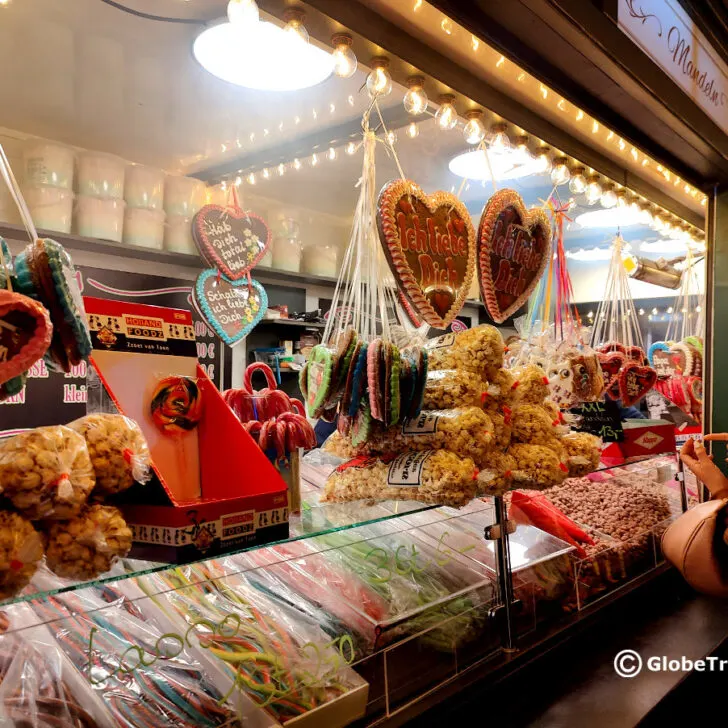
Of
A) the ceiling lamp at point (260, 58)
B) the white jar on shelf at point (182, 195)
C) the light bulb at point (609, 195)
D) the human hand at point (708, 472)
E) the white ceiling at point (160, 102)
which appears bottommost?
the human hand at point (708, 472)

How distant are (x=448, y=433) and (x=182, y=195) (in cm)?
239

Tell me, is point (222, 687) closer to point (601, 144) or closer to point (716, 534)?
point (716, 534)

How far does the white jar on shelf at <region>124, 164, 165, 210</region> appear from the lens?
3.05 m

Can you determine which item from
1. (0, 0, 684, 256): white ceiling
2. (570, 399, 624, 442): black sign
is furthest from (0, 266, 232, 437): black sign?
(570, 399, 624, 442): black sign

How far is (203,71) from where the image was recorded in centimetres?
259

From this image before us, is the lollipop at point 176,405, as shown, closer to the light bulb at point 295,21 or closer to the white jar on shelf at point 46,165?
the light bulb at point 295,21

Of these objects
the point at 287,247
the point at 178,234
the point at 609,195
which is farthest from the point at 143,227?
the point at 609,195

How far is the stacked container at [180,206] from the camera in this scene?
10.3 ft

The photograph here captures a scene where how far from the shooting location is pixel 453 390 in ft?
4.36

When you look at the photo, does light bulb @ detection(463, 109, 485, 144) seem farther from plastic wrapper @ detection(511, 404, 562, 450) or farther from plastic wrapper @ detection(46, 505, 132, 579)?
plastic wrapper @ detection(46, 505, 132, 579)

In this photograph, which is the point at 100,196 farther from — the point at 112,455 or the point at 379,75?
the point at 112,455

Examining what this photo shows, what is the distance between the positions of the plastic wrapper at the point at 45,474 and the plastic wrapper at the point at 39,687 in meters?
0.29

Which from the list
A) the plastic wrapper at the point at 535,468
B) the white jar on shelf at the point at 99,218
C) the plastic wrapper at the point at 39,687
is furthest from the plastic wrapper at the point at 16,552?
the white jar on shelf at the point at 99,218

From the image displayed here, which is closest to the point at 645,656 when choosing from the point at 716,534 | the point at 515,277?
the point at 716,534
